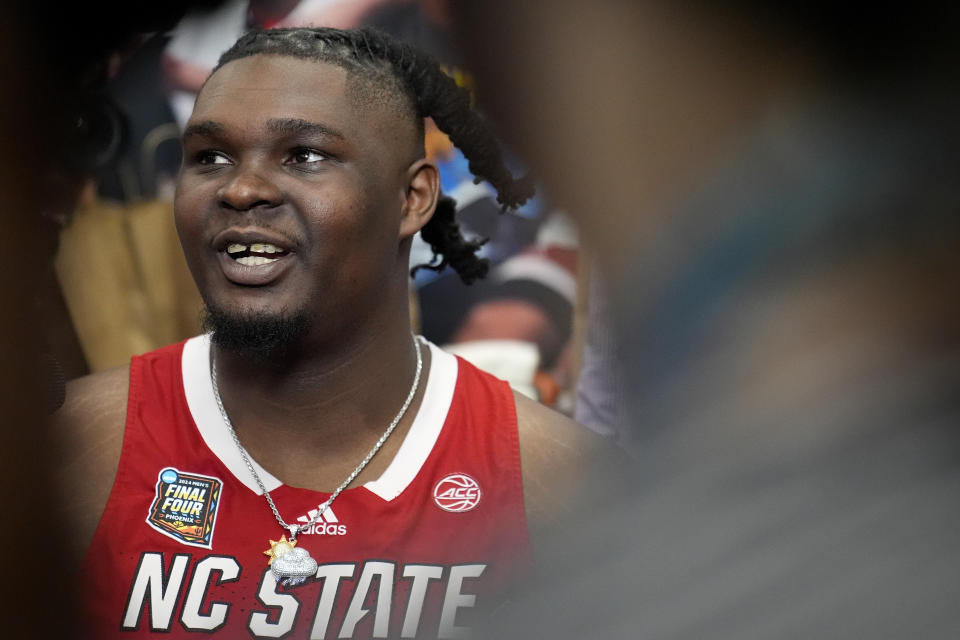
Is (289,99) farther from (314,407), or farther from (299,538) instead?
(299,538)

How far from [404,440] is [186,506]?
1.83ft

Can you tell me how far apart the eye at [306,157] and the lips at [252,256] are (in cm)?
21

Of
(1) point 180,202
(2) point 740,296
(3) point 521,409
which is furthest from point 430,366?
(2) point 740,296

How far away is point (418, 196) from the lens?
Result: 103 inches

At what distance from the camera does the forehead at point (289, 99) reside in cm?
234

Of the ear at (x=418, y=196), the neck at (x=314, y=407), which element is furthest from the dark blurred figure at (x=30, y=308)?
the ear at (x=418, y=196)

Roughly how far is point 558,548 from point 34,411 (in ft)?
1.04

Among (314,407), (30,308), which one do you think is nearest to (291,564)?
(314,407)

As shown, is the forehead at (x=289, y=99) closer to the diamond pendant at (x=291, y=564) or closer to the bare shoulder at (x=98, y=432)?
the bare shoulder at (x=98, y=432)

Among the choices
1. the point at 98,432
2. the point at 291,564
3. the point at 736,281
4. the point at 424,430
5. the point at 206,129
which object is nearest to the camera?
the point at 736,281

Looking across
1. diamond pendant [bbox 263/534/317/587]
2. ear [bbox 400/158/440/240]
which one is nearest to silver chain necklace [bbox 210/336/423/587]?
diamond pendant [bbox 263/534/317/587]

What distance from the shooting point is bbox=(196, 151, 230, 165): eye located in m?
2.38

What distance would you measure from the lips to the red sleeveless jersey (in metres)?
0.45

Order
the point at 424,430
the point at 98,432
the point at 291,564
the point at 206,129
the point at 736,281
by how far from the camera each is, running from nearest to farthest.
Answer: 1. the point at 736,281
2. the point at 291,564
3. the point at 206,129
4. the point at 98,432
5. the point at 424,430
